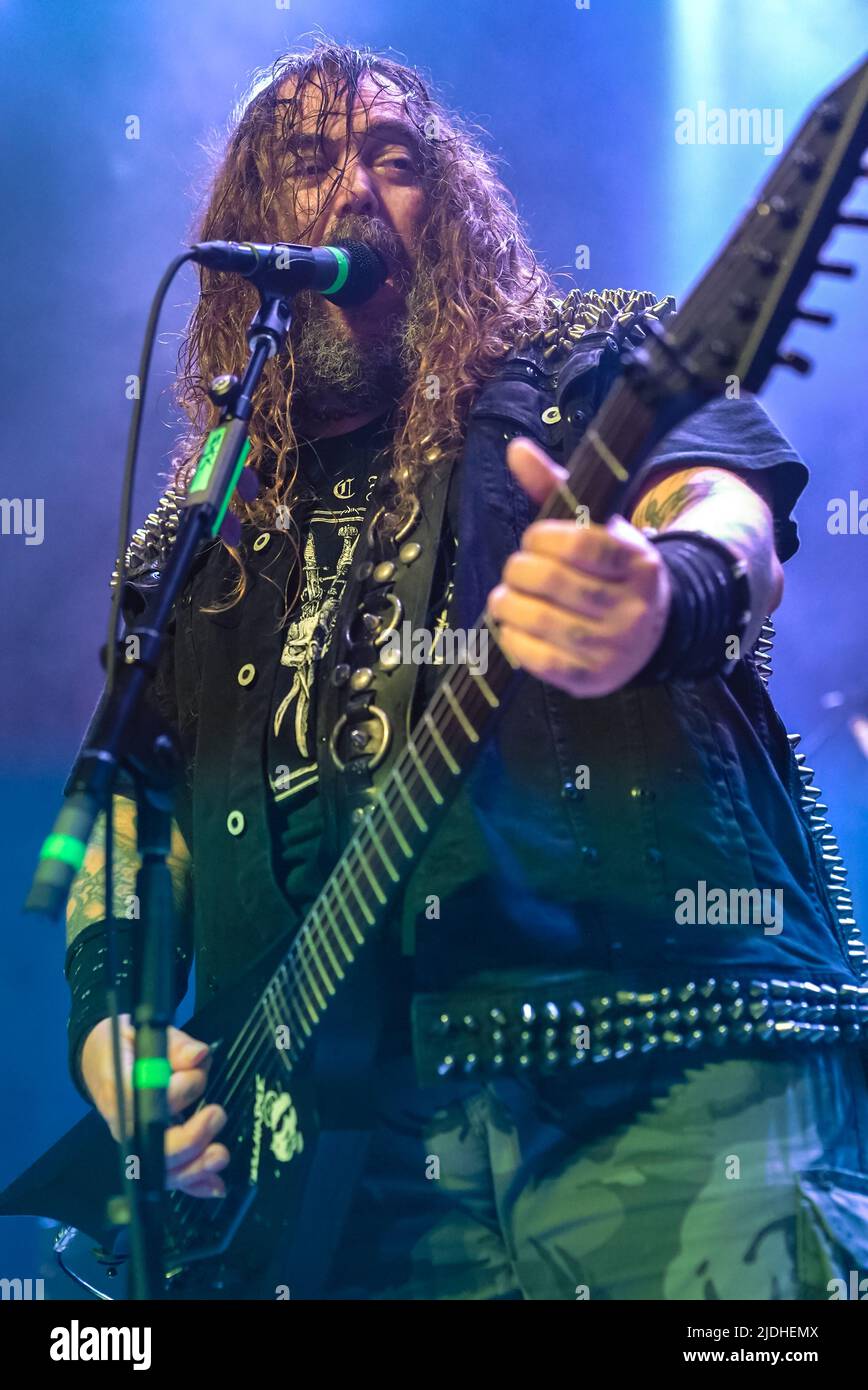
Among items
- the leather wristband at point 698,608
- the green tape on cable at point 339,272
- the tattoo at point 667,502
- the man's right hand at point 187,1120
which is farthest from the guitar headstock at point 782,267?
the man's right hand at point 187,1120

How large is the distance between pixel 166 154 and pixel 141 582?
40.5 inches

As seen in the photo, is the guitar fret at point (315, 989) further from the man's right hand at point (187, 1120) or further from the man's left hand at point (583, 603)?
the man's left hand at point (583, 603)

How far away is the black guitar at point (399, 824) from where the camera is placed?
3.50 feet

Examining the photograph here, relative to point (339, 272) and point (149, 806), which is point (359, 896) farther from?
point (339, 272)

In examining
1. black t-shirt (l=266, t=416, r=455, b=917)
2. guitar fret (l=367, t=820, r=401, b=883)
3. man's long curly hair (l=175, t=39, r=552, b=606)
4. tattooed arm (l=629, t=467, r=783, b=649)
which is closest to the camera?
tattooed arm (l=629, t=467, r=783, b=649)

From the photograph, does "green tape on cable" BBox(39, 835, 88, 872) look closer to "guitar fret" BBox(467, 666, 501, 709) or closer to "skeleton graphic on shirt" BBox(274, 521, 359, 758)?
"guitar fret" BBox(467, 666, 501, 709)

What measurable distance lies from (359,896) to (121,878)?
0.55 metres

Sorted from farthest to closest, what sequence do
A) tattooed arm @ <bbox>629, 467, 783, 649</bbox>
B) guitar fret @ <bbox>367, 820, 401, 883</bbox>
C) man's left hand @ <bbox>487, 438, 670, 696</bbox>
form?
guitar fret @ <bbox>367, 820, 401, 883</bbox> < tattooed arm @ <bbox>629, 467, 783, 649</bbox> < man's left hand @ <bbox>487, 438, 670, 696</bbox>

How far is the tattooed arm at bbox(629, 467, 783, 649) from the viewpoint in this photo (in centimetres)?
120

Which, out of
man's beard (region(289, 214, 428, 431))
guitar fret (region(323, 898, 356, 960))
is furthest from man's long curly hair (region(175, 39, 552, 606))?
guitar fret (region(323, 898, 356, 960))

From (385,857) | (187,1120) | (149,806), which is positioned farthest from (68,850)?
(187,1120)

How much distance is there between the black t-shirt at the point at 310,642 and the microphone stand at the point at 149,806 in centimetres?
35

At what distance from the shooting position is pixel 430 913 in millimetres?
1441

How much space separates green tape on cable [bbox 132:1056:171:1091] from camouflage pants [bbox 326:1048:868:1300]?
281mm
